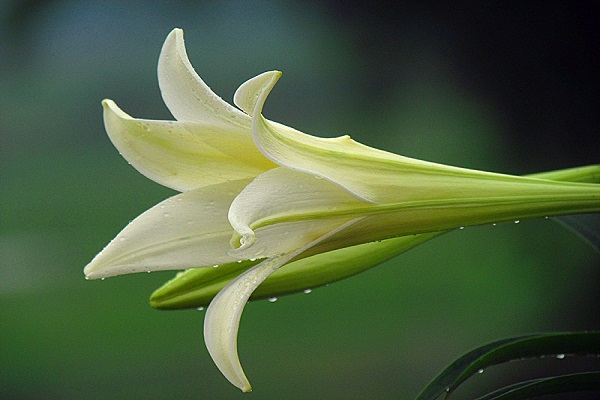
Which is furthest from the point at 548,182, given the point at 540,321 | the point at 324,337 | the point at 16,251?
the point at 16,251

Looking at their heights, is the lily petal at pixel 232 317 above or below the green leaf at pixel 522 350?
below

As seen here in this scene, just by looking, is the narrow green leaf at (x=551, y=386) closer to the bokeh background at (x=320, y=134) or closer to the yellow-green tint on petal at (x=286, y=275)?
the yellow-green tint on petal at (x=286, y=275)

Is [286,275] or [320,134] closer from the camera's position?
[286,275]

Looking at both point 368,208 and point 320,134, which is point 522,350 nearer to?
point 368,208

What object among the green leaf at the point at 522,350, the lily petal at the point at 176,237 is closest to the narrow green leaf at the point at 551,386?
the green leaf at the point at 522,350

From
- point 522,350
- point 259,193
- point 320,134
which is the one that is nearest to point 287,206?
point 259,193

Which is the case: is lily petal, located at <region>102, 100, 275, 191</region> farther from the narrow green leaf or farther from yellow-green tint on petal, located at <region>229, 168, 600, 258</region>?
the narrow green leaf
